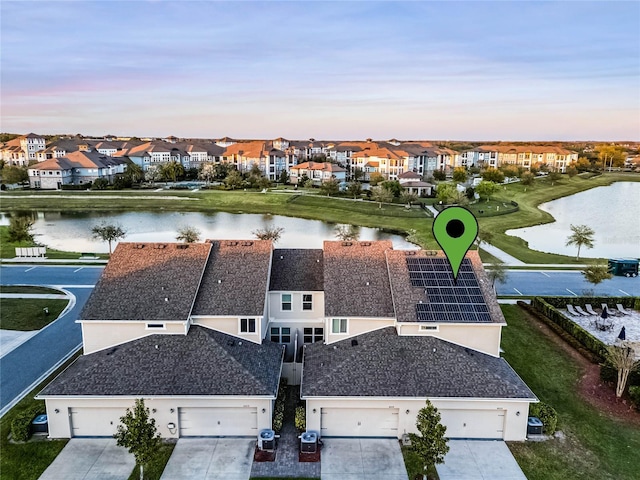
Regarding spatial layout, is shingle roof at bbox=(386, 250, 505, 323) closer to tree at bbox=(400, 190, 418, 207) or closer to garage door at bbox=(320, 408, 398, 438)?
garage door at bbox=(320, 408, 398, 438)

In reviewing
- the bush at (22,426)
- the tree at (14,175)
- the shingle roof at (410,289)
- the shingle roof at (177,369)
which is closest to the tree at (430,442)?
the shingle roof at (410,289)

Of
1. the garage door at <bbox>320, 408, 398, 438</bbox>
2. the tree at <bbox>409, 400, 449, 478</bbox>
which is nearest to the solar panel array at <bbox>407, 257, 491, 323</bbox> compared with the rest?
the garage door at <bbox>320, 408, 398, 438</bbox>

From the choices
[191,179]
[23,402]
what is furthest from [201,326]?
[191,179]

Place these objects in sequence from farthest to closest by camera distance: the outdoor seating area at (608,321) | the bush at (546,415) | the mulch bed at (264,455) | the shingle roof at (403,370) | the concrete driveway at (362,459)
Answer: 1. the outdoor seating area at (608,321)
2. the bush at (546,415)
3. the shingle roof at (403,370)
4. the mulch bed at (264,455)
5. the concrete driveway at (362,459)

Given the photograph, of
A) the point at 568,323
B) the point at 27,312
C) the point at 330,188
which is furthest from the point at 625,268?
the point at 330,188

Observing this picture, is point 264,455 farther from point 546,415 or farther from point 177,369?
point 546,415

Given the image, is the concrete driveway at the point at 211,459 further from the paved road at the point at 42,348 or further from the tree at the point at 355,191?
the tree at the point at 355,191

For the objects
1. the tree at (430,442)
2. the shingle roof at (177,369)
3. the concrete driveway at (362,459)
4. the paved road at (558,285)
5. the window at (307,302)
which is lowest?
the concrete driveway at (362,459)
